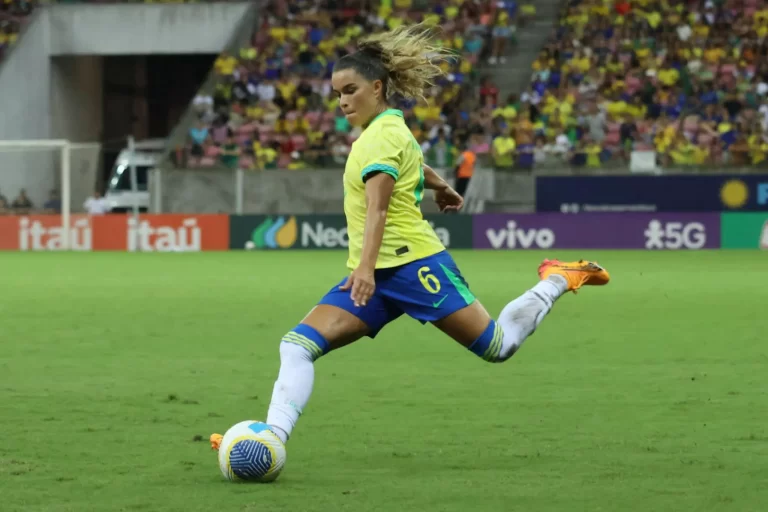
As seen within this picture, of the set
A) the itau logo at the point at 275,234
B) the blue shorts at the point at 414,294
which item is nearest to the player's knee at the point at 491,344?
the blue shorts at the point at 414,294

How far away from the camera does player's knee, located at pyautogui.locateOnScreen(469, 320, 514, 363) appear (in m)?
6.18

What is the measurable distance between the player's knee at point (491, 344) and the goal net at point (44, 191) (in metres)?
25.8

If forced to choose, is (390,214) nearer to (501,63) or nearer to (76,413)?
(76,413)

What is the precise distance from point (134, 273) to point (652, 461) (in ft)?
55.2

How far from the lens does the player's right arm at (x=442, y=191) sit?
6.68 metres

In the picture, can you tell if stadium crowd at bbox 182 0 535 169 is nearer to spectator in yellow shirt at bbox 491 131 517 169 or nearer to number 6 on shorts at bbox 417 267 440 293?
spectator in yellow shirt at bbox 491 131 517 169

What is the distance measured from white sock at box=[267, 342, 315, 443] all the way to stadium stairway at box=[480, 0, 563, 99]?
2888 centimetres

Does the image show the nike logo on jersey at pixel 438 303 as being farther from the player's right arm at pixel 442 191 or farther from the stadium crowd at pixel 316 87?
the stadium crowd at pixel 316 87

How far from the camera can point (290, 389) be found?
5770 millimetres

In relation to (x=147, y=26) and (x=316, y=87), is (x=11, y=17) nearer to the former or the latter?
(x=147, y=26)

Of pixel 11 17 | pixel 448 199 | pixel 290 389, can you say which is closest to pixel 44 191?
pixel 11 17

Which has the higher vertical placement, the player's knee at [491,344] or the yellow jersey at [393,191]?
the yellow jersey at [393,191]

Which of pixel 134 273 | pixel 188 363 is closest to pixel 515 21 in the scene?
pixel 134 273

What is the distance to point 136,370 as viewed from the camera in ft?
31.7
